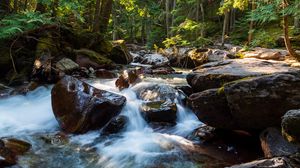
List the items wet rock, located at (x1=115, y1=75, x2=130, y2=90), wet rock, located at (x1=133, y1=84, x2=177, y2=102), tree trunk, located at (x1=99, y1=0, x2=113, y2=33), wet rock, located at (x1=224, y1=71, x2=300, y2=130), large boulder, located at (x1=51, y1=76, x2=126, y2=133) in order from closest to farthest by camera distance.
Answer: wet rock, located at (x1=224, y1=71, x2=300, y2=130), large boulder, located at (x1=51, y1=76, x2=126, y2=133), wet rock, located at (x1=133, y1=84, x2=177, y2=102), wet rock, located at (x1=115, y1=75, x2=130, y2=90), tree trunk, located at (x1=99, y1=0, x2=113, y2=33)

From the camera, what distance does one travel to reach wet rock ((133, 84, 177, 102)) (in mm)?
8078

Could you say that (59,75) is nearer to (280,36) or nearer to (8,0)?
(8,0)

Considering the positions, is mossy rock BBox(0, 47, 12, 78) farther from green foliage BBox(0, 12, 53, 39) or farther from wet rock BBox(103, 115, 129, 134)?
wet rock BBox(103, 115, 129, 134)

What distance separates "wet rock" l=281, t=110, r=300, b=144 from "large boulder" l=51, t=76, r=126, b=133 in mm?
4052

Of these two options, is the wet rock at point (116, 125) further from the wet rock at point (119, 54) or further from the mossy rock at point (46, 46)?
the wet rock at point (119, 54)

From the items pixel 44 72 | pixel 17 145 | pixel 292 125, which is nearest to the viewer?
pixel 292 125

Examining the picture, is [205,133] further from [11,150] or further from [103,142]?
[11,150]

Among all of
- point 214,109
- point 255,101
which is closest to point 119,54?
point 214,109

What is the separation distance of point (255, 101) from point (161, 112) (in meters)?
2.38

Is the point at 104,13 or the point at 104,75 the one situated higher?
the point at 104,13

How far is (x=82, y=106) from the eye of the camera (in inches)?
271

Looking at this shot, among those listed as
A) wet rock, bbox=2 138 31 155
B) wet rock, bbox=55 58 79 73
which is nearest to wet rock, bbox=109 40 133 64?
wet rock, bbox=55 58 79 73

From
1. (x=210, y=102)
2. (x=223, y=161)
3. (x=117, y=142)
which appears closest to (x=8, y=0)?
(x=117, y=142)

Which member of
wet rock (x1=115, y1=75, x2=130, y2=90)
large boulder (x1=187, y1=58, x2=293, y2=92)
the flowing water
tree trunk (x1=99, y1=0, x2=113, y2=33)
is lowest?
the flowing water
